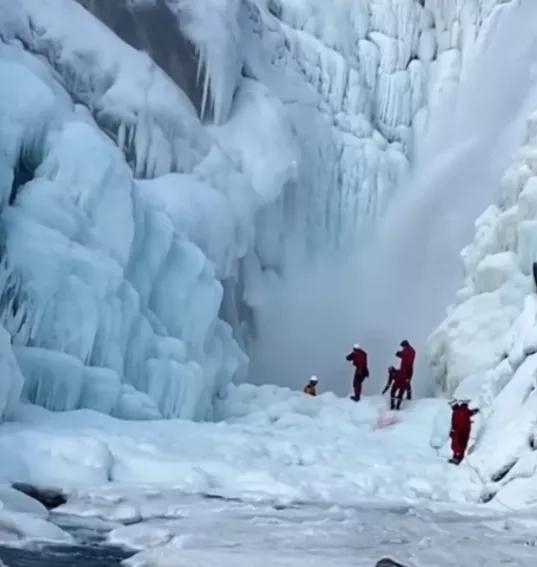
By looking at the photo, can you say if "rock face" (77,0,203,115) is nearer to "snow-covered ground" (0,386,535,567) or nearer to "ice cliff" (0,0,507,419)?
"ice cliff" (0,0,507,419)

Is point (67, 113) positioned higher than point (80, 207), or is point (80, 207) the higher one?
point (67, 113)

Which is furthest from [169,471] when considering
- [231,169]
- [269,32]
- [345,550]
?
[269,32]

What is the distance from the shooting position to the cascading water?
2056 centimetres

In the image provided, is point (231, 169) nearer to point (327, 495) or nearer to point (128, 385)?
point (128, 385)

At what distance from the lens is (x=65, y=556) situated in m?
5.82

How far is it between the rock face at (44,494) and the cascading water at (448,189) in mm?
12191

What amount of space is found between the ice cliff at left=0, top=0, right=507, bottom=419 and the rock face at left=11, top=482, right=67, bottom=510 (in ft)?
5.94

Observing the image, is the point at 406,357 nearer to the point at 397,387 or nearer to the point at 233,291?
the point at 397,387

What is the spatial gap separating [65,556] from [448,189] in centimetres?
1733

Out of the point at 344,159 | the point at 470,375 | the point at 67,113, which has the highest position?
the point at 344,159

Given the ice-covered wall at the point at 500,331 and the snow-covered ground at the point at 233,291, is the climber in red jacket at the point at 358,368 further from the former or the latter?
the ice-covered wall at the point at 500,331

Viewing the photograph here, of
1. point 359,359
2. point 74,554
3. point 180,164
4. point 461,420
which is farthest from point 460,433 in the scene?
point 180,164

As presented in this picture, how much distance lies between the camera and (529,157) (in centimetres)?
1662

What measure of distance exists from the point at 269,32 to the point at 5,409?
40.6 feet
